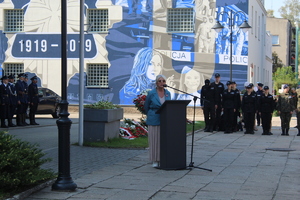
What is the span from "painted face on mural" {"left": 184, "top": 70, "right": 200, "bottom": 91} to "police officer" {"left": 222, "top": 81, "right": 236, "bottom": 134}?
1480 centimetres

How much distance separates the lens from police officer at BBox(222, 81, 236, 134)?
68.7ft

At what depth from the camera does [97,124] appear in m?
15.1

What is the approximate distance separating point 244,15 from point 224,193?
29176 mm

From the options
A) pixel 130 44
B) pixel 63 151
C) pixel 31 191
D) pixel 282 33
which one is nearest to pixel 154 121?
pixel 63 151

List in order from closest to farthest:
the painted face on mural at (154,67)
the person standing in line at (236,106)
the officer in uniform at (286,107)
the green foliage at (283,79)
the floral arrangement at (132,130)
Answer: the floral arrangement at (132,130)
the officer in uniform at (286,107)
the person standing in line at (236,106)
the painted face on mural at (154,67)
the green foliage at (283,79)

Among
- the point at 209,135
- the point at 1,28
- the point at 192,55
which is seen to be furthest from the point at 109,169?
the point at 1,28

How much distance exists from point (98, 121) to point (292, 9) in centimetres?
7956

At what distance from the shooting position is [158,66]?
36.5 meters

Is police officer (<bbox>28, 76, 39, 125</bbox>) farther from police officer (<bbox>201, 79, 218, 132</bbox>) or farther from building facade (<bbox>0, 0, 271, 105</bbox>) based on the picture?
building facade (<bbox>0, 0, 271, 105</bbox>)

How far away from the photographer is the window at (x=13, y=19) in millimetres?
38725

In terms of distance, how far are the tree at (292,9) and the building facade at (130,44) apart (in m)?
52.2

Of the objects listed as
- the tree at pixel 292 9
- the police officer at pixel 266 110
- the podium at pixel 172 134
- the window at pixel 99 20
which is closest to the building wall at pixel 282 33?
the tree at pixel 292 9

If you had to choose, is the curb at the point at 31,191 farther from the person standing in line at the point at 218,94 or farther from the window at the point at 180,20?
the window at the point at 180,20

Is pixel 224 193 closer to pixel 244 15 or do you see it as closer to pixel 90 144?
pixel 90 144
